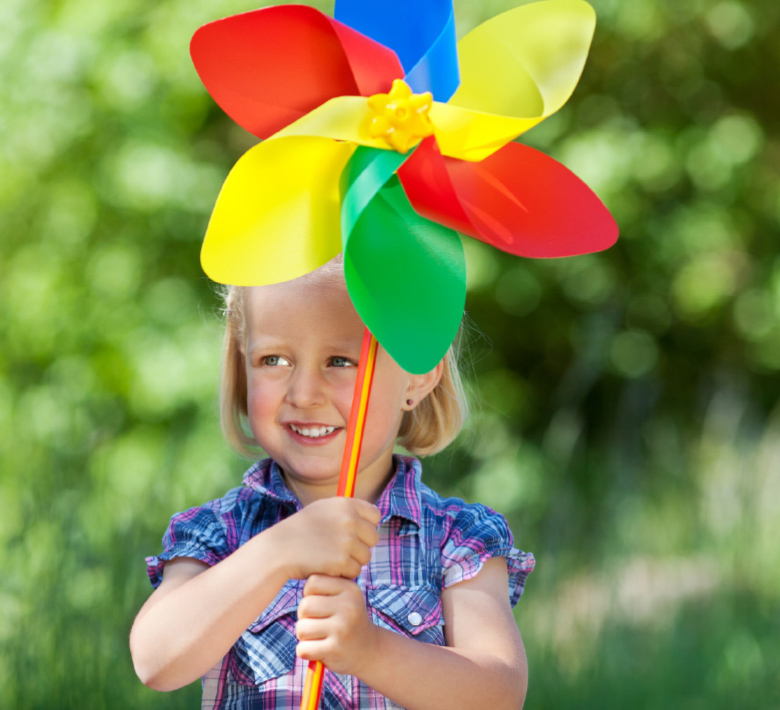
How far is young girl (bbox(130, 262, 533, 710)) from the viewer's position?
113 centimetres

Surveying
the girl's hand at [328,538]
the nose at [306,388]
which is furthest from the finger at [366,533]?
the nose at [306,388]

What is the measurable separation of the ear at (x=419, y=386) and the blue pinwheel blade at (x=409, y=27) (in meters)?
0.42

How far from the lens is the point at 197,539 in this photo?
133 centimetres

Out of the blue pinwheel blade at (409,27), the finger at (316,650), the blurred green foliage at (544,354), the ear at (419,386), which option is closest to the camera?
the finger at (316,650)

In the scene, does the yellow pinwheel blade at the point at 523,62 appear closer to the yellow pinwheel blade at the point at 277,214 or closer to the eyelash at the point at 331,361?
the yellow pinwheel blade at the point at 277,214

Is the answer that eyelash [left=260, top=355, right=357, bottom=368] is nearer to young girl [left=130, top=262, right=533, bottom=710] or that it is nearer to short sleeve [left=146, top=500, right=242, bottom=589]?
young girl [left=130, top=262, right=533, bottom=710]

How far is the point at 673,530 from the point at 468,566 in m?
1.64

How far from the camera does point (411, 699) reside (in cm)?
116

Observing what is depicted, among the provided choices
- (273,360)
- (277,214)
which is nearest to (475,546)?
(273,360)

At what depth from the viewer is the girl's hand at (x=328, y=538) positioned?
112 cm

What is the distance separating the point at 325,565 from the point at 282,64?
1.86ft

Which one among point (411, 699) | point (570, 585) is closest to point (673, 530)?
point (570, 585)

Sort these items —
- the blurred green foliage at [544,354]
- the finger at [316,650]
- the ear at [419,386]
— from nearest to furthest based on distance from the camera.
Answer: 1. the finger at [316,650]
2. the ear at [419,386]
3. the blurred green foliage at [544,354]

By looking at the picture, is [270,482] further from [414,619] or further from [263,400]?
[414,619]
